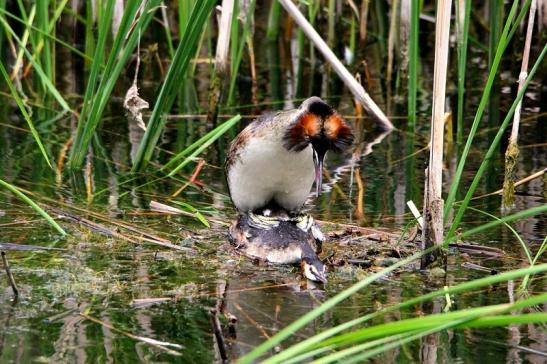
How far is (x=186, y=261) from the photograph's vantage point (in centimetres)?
592

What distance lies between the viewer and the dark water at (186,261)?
179 inches

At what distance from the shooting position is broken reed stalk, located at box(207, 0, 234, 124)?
8.59 m

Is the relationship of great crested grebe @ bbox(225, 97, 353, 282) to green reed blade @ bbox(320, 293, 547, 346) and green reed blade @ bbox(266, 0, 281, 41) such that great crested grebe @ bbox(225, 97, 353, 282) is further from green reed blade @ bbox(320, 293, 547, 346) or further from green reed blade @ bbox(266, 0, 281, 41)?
green reed blade @ bbox(266, 0, 281, 41)

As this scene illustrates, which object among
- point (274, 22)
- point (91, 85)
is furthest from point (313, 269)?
point (274, 22)

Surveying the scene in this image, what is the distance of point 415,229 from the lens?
6.57 m

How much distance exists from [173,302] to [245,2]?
5.28 m

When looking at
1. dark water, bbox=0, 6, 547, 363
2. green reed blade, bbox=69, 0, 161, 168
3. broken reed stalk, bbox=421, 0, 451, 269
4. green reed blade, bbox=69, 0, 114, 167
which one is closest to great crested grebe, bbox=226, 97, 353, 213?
dark water, bbox=0, 6, 547, 363

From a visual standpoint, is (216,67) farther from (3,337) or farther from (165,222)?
(3,337)

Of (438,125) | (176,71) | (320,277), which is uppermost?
(176,71)

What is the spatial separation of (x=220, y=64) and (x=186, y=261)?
3.54m

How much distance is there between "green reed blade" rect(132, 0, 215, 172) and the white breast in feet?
2.59

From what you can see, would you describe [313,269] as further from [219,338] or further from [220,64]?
[220,64]

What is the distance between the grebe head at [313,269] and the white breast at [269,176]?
70cm

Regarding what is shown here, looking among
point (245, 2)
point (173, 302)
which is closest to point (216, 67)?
point (245, 2)
